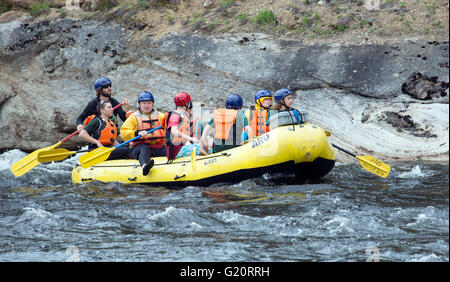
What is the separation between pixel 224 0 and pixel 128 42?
2.46 meters

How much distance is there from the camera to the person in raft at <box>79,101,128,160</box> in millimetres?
9805

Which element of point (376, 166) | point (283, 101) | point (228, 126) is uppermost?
point (283, 101)

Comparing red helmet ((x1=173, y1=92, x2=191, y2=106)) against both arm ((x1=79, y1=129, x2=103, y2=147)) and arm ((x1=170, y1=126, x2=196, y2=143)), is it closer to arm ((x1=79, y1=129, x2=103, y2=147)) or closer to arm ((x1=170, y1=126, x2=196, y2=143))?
arm ((x1=170, y1=126, x2=196, y2=143))

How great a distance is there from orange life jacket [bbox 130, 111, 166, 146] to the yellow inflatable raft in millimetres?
648

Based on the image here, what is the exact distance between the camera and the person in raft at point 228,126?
28.6ft

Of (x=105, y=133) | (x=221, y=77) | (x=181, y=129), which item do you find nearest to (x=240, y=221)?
(x=181, y=129)

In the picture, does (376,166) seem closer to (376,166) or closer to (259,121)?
(376,166)

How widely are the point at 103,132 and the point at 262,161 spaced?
3.04 m

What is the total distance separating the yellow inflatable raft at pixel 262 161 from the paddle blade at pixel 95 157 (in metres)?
0.83

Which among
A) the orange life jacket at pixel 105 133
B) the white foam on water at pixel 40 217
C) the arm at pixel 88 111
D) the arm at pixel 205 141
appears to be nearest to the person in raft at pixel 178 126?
the arm at pixel 205 141

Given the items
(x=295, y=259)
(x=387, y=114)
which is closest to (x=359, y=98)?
(x=387, y=114)

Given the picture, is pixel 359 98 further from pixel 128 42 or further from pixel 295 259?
pixel 295 259

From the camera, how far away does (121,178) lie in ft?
31.5

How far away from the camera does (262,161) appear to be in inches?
328
